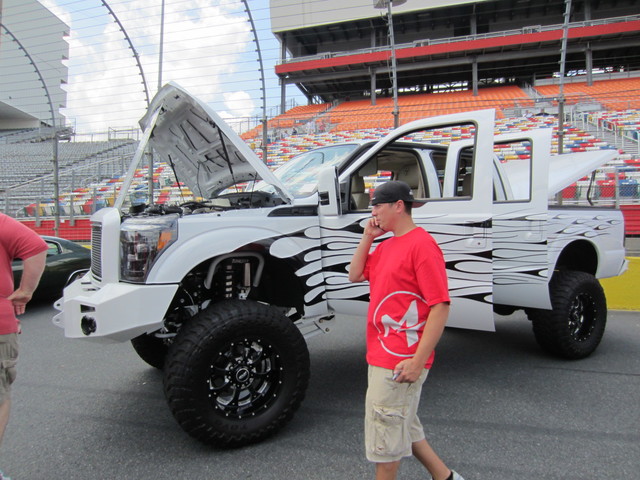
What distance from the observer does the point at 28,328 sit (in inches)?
234

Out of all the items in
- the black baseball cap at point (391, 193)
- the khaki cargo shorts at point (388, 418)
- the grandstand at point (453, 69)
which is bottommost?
the khaki cargo shorts at point (388, 418)

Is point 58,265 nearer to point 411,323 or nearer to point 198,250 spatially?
point 198,250

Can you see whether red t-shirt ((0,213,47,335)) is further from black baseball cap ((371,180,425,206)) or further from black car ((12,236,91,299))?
black car ((12,236,91,299))

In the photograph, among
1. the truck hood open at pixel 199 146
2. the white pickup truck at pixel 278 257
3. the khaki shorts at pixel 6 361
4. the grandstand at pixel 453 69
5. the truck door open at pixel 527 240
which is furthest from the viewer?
the grandstand at pixel 453 69

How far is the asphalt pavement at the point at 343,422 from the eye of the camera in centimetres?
260

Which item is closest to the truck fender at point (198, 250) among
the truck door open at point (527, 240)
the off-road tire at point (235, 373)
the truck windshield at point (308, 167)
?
the off-road tire at point (235, 373)

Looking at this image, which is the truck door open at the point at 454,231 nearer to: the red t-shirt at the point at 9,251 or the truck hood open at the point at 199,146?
the truck hood open at the point at 199,146

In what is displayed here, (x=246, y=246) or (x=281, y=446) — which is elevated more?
(x=246, y=246)

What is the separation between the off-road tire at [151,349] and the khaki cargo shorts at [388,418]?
8.48 ft

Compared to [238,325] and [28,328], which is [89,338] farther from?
[28,328]

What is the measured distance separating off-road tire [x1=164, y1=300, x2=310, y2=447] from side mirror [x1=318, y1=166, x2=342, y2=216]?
2.89 ft

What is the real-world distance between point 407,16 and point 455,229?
3762 centimetres

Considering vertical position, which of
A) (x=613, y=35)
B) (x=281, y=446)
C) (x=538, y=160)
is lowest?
(x=281, y=446)

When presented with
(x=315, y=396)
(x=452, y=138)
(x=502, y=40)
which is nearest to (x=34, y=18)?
(x=452, y=138)
